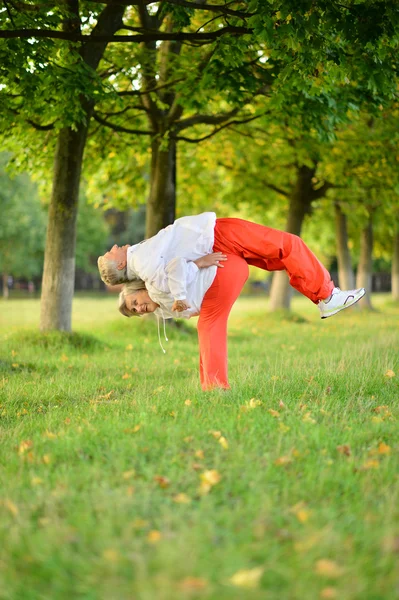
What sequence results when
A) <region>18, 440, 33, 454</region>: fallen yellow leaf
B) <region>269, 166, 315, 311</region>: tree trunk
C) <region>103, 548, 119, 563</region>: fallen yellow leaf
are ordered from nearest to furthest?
<region>103, 548, 119, 563</region>: fallen yellow leaf, <region>18, 440, 33, 454</region>: fallen yellow leaf, <region>269, 166, 315, 311</region>: tree trunk

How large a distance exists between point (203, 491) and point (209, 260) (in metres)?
2.67

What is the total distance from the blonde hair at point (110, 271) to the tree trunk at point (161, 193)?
7.92 m

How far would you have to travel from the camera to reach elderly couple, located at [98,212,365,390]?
18.8 feet

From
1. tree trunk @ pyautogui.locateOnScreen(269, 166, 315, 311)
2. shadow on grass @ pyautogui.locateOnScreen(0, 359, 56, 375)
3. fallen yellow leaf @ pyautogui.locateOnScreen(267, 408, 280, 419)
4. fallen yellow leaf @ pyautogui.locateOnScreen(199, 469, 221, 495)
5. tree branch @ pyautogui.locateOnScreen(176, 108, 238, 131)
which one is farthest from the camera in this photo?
tree trunk @ pyautogui.locateOnScreen(269, 166, 315, 311)

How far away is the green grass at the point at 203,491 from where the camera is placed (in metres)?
2.84

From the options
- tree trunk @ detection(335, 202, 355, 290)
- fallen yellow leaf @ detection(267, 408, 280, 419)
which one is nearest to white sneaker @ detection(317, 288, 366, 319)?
fallen yellow leaf @ detection(267, 408, 280, 419)

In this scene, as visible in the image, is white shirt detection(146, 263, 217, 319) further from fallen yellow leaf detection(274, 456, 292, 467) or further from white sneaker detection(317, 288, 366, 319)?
fallen yellow leaf detection(274, 456, 292, 467)

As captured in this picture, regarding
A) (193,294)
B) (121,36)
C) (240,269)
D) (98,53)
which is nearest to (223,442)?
(193,294)

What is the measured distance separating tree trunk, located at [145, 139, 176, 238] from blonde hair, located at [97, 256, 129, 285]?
7.92 metres

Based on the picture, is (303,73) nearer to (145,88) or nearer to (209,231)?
(209,231)

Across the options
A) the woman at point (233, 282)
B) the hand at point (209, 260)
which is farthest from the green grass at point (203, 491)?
the hand at point (209, 260)

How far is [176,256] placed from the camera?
224 inches

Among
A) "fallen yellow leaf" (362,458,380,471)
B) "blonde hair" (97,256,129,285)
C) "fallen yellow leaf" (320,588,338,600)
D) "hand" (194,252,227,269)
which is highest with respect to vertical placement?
"hand" (194,252,227,269)

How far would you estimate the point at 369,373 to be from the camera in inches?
284
